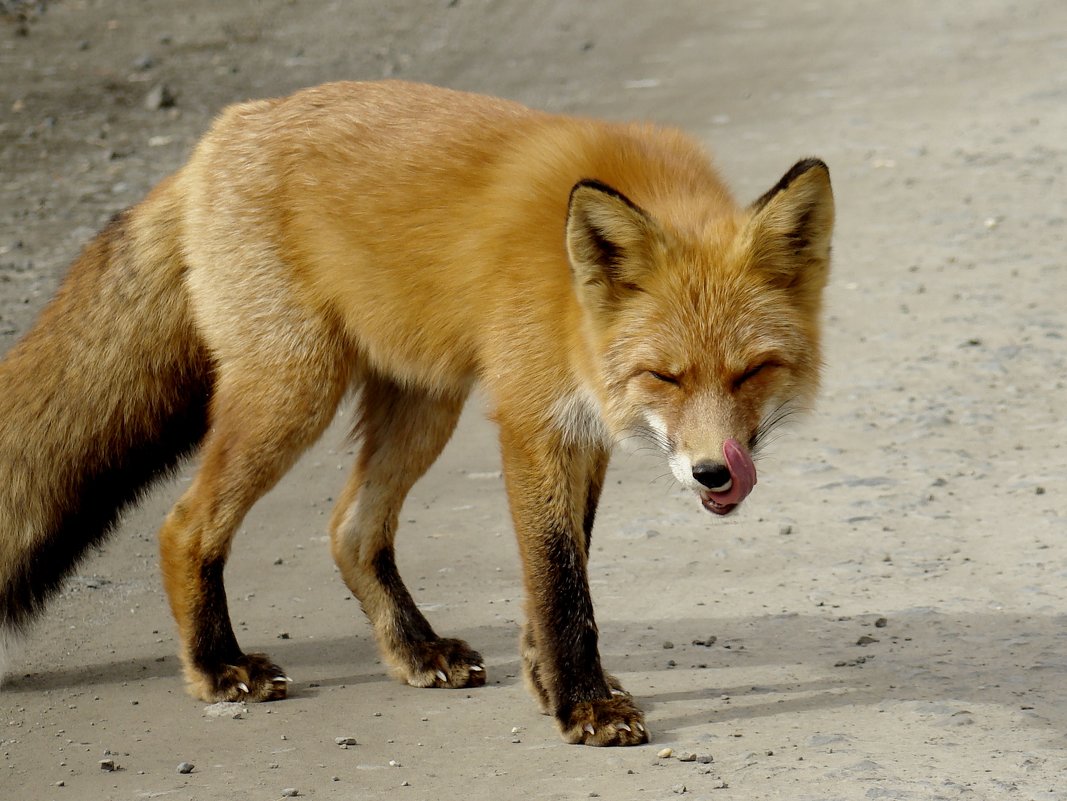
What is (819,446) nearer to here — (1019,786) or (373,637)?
(373,637)

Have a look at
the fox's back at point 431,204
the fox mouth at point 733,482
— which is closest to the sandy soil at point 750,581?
the fox mouth at point 733,482

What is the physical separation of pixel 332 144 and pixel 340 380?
0.80m

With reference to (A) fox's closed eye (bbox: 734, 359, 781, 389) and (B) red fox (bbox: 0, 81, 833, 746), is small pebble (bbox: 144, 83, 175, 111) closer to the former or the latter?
(B) red fox (bbox: 0, 81, 833, 746)

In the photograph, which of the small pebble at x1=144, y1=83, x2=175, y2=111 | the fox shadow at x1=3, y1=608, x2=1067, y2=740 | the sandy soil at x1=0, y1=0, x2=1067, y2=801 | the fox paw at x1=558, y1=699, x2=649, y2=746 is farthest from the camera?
the small pebble at x1=144, y1=83, x2=175, y2=111

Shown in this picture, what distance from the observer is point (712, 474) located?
387 centimetres

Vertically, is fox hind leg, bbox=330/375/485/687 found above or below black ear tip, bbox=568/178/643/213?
below

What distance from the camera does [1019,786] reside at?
12.4 feet

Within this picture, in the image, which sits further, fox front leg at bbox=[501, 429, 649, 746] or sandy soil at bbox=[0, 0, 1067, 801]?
fox front leg at bbox=[501, 429, 649, 746]

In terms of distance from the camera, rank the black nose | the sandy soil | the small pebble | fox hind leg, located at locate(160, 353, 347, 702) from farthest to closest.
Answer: the small pebble, fox hind leg, located at locate(160, 353, 347, 702), the sandy soil, the black nose

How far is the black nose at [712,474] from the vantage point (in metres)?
3.87

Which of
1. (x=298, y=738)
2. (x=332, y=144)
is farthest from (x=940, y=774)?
(x=332, y=144)

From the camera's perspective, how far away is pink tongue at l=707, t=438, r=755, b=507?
12.8ft

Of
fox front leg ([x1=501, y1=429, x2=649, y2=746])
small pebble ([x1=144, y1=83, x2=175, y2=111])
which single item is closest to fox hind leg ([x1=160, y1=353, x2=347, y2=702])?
fox front leg ([x1=501, y1=429, x2=649, y2=746])

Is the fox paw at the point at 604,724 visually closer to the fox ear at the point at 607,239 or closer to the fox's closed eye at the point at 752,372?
the fox's closed eye at the point at 752,372
